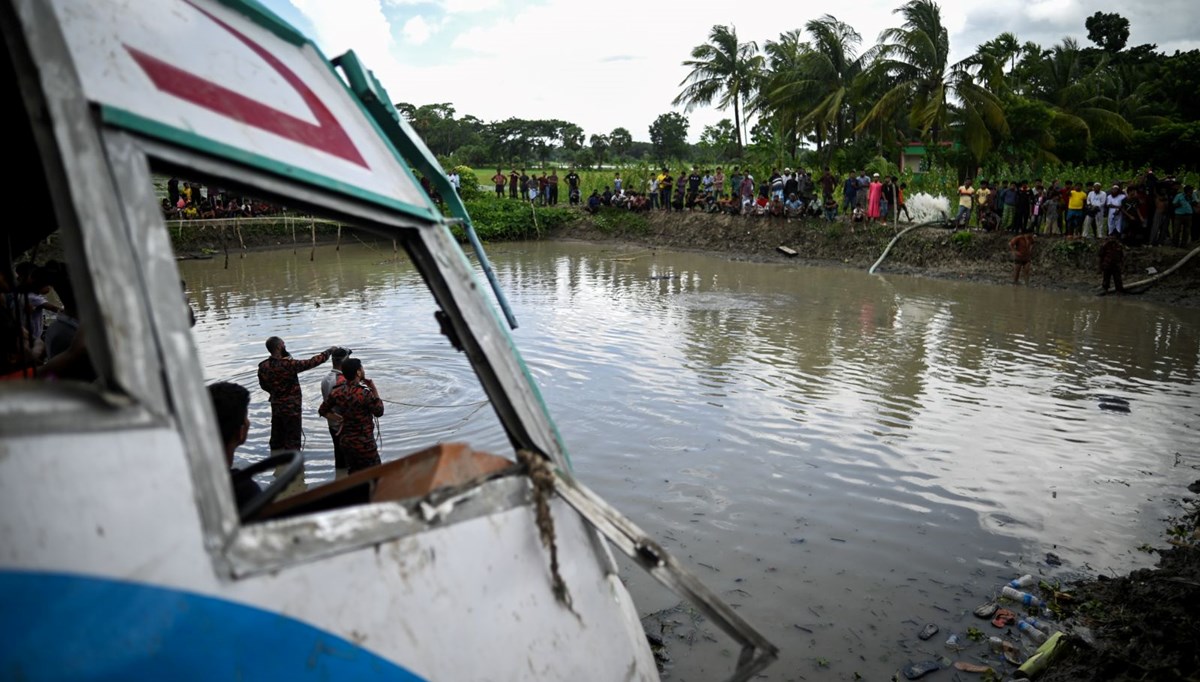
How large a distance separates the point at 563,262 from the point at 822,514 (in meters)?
22.3

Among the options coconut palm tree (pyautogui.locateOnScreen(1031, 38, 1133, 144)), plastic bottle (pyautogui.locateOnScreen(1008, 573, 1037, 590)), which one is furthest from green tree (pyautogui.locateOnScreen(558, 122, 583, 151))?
plastic bottle (pyautogui.locateOnScreen(1008, 573, 1037, 590))

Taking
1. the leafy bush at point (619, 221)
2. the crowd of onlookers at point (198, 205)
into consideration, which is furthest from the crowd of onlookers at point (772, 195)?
the crowd of onlookers at point (198, 205)

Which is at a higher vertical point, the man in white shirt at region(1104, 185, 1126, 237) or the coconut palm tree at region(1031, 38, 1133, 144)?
the coconut palm tree at region(1031, 38, 1133, 144)

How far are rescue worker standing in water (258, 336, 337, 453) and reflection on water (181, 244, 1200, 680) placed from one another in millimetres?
946

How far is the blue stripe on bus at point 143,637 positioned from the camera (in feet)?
4.42

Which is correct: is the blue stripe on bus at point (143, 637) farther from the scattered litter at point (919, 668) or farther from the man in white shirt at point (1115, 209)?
the man in white shirt at point (1115, 209)

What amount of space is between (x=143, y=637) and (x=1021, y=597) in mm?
6127

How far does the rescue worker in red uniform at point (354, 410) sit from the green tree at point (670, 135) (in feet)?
202

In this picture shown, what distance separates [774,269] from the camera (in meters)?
26.4

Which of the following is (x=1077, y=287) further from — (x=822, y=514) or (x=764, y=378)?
(x=822, y=514)

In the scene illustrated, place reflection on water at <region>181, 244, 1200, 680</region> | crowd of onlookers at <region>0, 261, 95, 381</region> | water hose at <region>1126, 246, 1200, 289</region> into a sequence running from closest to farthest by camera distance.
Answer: crowd of onlookers at <region>0, 261, 95, 381</region>, reflection on water at <region>181, 244, 1200, 680</region>, water hose at <region>1126, 246, 1200, 289</region>

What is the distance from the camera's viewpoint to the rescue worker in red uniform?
22.4 ft

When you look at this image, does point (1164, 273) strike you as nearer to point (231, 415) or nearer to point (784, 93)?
point (784, 93)

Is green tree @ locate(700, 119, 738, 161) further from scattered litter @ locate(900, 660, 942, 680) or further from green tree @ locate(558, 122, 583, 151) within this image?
scattered litter @ locate(900, 660, 942, 680)
